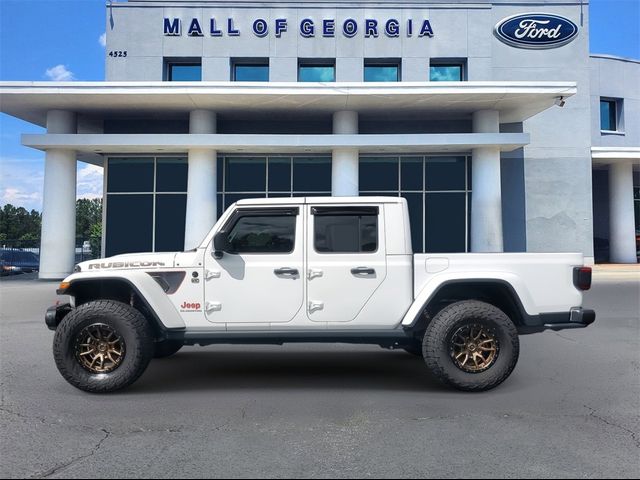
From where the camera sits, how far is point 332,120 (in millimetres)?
22188

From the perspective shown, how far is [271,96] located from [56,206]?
924cm

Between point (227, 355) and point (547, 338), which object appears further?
point (547, 338)

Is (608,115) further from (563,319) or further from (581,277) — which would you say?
(563,319)

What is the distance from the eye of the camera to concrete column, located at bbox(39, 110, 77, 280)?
19.9 m

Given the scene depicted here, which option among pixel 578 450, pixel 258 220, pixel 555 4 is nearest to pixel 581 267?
pixel 578 450

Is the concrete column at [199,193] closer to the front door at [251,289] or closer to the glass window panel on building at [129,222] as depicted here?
the glass window panel on building at [129,222]

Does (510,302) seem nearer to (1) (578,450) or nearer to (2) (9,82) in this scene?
(1) (578,450)

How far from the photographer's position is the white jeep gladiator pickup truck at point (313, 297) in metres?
5.39

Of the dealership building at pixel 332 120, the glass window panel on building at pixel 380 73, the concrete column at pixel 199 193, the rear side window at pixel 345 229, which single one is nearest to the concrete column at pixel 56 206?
the dealership building at pixel 332 120

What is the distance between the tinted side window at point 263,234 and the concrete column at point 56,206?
16.9 metres

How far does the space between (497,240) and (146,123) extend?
1534cm

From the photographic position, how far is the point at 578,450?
12.9 feet

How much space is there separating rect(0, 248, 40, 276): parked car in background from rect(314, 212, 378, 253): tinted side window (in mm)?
21239

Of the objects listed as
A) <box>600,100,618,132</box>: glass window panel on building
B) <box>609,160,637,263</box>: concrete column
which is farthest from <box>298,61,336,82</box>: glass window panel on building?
<box>600,100,618,132</box>: glass window panel on building
